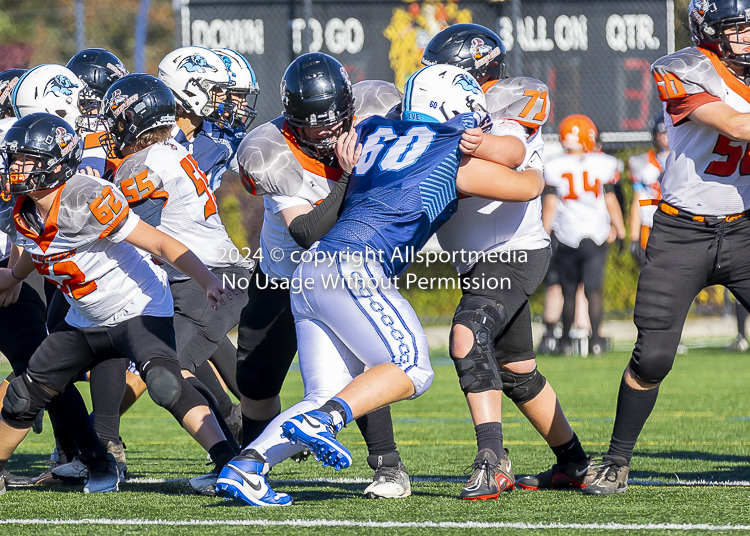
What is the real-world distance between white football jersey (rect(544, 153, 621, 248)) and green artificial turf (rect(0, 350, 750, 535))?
2254 millimetres

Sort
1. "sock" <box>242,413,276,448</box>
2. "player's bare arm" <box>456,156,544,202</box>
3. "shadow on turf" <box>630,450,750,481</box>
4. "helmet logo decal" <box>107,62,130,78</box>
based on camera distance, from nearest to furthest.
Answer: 1. "player's bare arm" <box>456,156,544,202</box>
2. "shadow on turf" <box>630,450,750,481</box>
3. "sock" <box>242,413,276,448</box>
4. "helmet logo decal" <box>107,62,130,78</box>

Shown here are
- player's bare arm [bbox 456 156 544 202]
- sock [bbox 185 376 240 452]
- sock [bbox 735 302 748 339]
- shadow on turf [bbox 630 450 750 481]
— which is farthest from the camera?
sock [bbox 735 302 748 339]

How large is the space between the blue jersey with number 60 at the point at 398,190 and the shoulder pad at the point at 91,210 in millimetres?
837

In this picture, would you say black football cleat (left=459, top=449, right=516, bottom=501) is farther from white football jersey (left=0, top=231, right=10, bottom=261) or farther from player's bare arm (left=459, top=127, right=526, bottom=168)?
white football jersey (left=0, top=231, right=10, bottom=261)

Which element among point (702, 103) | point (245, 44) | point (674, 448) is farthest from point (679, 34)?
point (702, 103)

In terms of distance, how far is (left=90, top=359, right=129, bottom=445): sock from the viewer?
457 cm

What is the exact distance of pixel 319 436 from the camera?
3156mm

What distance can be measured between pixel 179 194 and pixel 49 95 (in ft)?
3.07

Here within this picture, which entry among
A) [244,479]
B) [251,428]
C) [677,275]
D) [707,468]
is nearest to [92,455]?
[251,428]

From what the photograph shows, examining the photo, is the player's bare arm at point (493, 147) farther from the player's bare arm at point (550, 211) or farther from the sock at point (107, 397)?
the player's bare arm at point (550, 211)

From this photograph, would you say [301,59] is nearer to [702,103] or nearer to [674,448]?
[702,103]

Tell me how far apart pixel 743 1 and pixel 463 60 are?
3.52 feet

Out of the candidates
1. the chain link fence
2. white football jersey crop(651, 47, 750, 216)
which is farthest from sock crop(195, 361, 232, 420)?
the chain link fence

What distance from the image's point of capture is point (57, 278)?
3.98 m
